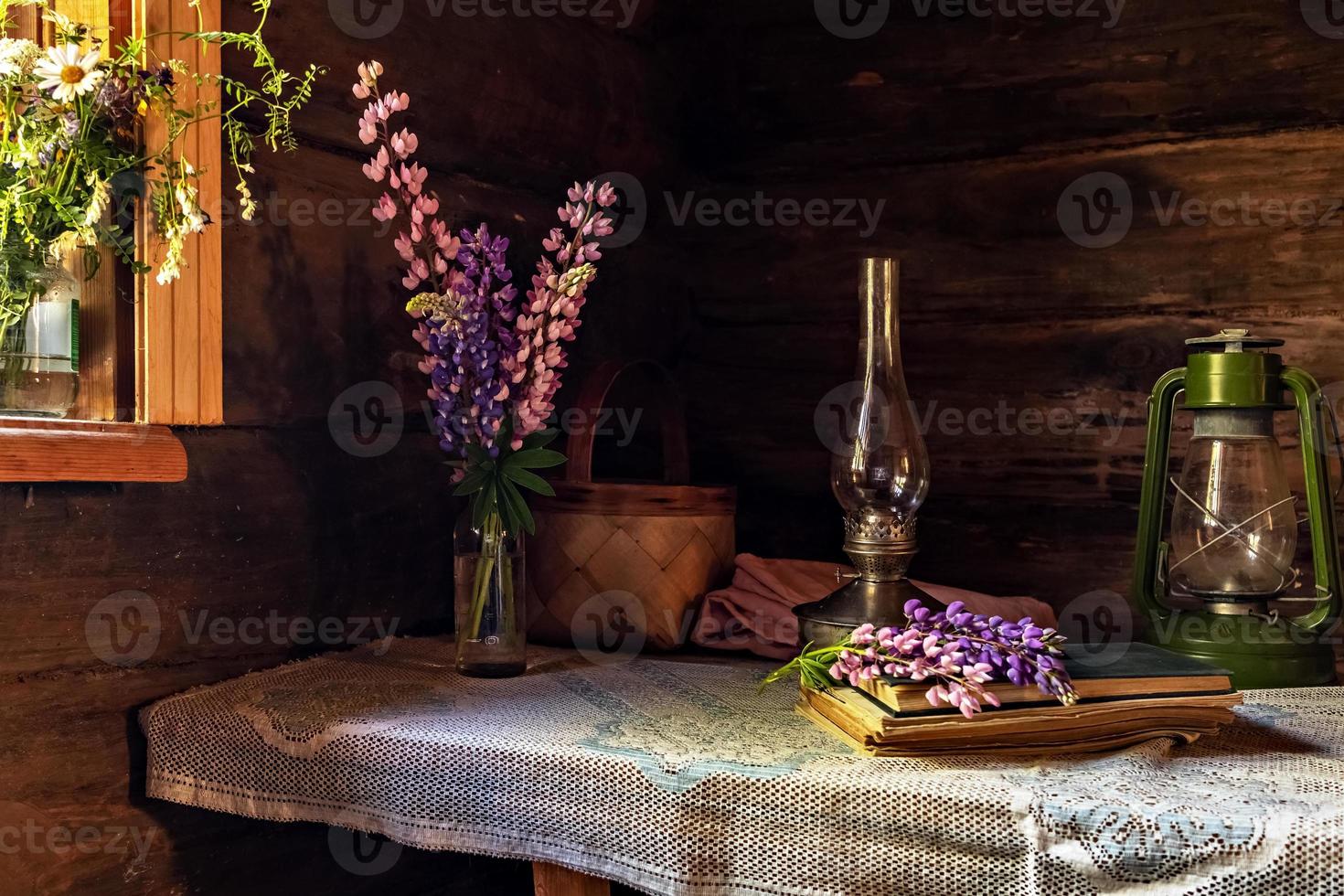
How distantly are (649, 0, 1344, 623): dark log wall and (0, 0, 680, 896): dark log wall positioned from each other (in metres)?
0.35

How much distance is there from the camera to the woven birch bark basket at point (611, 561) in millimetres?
1264

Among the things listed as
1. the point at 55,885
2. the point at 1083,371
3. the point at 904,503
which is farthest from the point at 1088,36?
the point at 55,885

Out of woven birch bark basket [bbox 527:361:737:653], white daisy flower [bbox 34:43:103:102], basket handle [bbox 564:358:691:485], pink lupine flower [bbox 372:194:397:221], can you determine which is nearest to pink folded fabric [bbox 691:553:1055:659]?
woven birch bark basket [bbox 527:361:737:653]

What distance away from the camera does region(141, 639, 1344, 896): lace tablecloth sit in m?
0.72

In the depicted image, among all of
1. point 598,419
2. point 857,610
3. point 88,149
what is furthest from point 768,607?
point 88,149

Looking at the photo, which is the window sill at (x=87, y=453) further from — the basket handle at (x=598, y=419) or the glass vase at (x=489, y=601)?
the basket handle at (x=598, y=419)

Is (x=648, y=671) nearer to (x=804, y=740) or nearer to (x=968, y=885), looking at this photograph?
(x=804, y=740)

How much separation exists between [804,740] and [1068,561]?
0.80 metres

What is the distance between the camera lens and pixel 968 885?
0.74m

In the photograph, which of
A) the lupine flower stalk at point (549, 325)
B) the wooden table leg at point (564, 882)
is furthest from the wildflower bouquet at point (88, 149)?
the wooden table leg at point (564, 882)

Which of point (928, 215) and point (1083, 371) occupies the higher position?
point (928, 215)

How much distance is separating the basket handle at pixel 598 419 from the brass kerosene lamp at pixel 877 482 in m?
0.30

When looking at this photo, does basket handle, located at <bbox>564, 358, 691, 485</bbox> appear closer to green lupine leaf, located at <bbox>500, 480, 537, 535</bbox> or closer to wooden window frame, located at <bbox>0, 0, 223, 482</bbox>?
green lupine leaf, located at <bbox>500, 480, 537, 535</bbox>

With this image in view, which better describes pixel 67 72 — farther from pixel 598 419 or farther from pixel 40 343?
pixel 598 419
